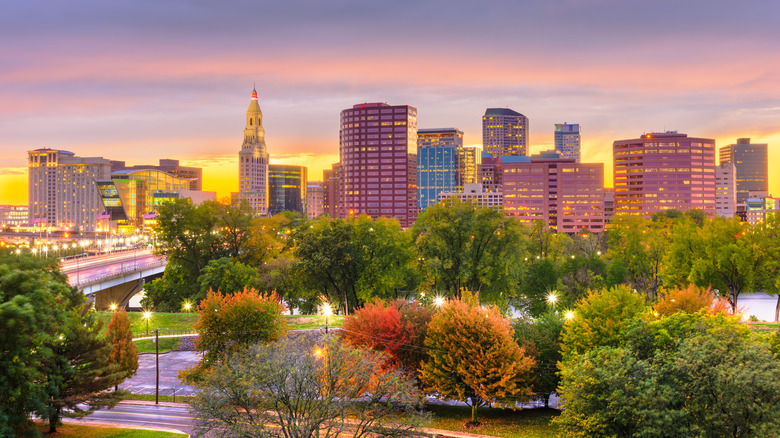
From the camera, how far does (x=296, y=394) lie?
2625 centimetres

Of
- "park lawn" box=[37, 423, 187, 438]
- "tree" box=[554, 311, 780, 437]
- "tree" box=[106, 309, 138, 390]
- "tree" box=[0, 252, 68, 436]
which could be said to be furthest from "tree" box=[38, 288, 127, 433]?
"tree" box=[554, 311, 780, 437]

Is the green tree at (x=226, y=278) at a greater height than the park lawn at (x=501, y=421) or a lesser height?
greater

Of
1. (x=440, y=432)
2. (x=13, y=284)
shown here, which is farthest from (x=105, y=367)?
(x=440, y=432)

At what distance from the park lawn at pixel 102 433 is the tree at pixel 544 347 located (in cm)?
2189

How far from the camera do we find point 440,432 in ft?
104

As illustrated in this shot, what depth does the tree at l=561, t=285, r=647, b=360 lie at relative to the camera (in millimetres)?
34500

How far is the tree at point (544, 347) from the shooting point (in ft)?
125

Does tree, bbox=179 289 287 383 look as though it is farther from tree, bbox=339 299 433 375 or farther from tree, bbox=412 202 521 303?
tree, bbox=412 202 521 303

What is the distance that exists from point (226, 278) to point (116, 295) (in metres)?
29.7

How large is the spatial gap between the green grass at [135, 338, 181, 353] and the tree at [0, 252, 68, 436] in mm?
31236

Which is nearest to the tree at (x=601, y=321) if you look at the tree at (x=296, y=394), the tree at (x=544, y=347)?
the tree at (x=544, y=347)

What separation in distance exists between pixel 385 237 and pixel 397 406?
31.1 meters

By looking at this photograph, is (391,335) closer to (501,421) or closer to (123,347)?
(501,421)

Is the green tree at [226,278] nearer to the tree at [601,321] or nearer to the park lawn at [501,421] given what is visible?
the park lawn at [501,421]
